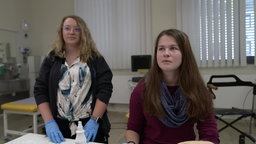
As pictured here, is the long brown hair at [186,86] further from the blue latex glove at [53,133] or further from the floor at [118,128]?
the floor at [118,128]

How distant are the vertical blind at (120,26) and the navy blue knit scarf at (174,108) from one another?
296cm

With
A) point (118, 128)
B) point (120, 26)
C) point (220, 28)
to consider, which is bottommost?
point (118, 128)

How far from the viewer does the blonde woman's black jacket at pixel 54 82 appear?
4.56ft

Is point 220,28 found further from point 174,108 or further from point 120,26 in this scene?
point 174,108

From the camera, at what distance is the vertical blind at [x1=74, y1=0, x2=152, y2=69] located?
4.02m

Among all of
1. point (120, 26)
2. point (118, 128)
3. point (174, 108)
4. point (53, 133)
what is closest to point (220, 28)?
point (120, 26)

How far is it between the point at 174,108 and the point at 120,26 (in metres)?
3.29

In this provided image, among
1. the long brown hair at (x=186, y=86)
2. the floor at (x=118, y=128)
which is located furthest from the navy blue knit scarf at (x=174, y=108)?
the floor at (x=118, y=128)

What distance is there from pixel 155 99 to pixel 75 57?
624mm

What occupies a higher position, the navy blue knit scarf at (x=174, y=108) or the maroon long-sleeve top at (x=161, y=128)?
the navy blue knit scarf at (x=174, y=108)

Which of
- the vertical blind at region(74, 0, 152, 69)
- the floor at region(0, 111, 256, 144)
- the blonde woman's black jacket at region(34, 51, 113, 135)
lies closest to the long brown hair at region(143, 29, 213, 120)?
the blonde woman's black jacket at region(34, 51, 113, 135)

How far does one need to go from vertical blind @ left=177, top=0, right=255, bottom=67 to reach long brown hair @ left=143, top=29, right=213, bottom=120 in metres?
2.67

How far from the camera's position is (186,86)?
1098mm

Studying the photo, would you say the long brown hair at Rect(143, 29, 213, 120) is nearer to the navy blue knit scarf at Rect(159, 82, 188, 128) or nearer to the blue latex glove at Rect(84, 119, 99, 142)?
the navy blue knit scarf at Rect(159, 82, 188, 128)
